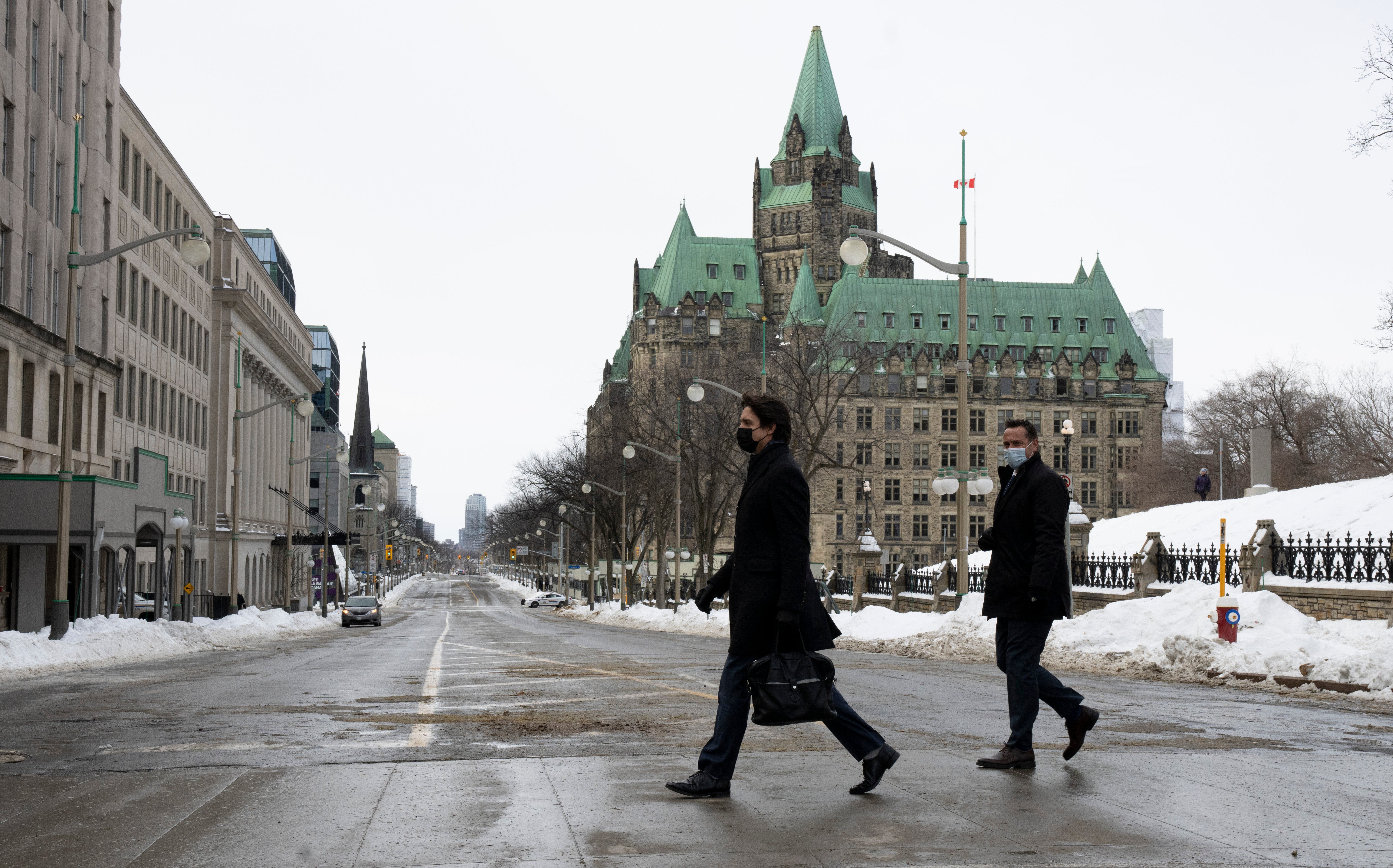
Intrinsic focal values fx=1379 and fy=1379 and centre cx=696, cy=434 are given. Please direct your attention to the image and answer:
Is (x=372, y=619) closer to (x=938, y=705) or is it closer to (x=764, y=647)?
(x=938, y=705)

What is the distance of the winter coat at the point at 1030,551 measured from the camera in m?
7.49

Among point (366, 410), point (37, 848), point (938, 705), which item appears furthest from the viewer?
point (366, 410)

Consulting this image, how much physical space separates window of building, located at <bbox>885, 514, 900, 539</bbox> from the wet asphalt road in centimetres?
11487

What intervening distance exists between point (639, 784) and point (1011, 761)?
81.3 inches

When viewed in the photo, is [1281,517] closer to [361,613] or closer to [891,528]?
[361,613]

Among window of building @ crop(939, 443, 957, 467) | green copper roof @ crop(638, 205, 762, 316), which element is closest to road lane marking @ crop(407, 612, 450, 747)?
window of building @ crop(939, 443, 957, 467)

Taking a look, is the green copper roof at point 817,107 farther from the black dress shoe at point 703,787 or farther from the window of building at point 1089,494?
the black dress shoe at point 703,787

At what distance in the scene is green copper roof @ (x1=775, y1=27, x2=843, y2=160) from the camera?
14812 cm

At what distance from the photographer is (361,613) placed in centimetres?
6156

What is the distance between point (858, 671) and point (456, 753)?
33.5 ft

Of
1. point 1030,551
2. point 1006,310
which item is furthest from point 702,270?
point 1030,551

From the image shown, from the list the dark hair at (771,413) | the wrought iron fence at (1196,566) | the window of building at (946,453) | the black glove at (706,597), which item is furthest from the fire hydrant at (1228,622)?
the window of building at (946,453)

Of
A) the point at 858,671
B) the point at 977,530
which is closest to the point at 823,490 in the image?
the point at 977,530

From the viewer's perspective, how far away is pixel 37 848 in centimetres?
559
